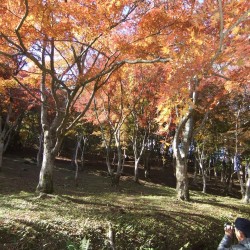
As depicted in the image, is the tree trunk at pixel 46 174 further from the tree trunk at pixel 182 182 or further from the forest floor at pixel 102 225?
the tree trunk at pixel 182 182

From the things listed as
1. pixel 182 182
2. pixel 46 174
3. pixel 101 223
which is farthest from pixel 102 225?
pixel 182 182

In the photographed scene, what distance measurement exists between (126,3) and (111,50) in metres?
2.20

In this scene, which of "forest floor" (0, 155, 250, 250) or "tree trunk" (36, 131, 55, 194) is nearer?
"forest floor" (0, 155, 250, 250)

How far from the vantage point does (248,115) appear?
1995 cm

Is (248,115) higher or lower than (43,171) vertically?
higher

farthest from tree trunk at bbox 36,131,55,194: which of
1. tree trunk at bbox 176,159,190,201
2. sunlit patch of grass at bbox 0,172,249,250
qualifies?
tree trunk at bbox 176,159,190,201

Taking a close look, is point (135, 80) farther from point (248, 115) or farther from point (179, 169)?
point (248, 115)

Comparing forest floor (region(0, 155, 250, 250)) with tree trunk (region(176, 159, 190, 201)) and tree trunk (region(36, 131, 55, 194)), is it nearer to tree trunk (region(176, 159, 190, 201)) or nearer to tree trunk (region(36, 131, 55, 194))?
tree trunk (region(36, 131, 55, 194))

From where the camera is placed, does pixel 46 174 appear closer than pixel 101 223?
No

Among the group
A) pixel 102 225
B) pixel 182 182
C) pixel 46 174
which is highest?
pixel 182 182

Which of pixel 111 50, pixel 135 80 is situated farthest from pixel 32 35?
pixel 135 80

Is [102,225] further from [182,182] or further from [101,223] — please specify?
[182,182]

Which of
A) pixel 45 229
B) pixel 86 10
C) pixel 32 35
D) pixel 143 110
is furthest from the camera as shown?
pixel 143 110

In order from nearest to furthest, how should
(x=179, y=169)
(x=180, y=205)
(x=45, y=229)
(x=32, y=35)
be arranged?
(x=45, y=229) → (x=32, y=35) → (x=180, y=205) → (x=179, y=169)
